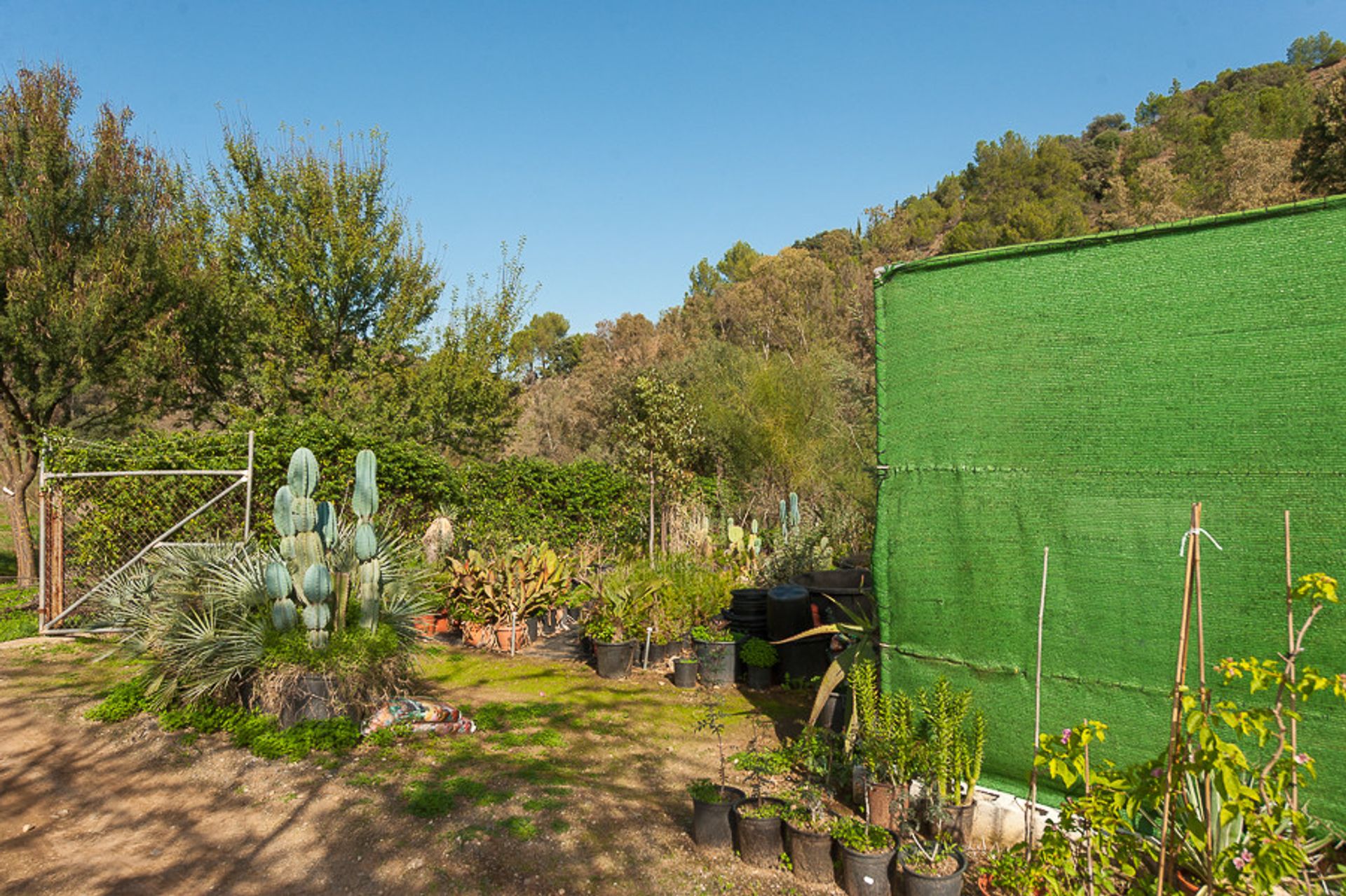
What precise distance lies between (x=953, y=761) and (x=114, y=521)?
339 inches

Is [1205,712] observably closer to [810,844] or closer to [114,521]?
[810,844]

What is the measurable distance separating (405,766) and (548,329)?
41.1 metres

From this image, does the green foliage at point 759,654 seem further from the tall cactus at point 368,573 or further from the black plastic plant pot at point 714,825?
the tall cactus at point 368,573

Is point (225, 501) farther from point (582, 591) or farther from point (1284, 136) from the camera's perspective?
point (1284, 136)

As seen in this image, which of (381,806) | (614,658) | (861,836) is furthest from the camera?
(614,658)

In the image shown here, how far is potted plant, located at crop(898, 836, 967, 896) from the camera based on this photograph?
9.69ft

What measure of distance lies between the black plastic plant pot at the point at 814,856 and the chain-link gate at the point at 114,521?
673 centimetres

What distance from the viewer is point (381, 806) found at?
4082 millimetres

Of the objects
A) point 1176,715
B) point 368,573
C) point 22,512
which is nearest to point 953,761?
point 1176,715

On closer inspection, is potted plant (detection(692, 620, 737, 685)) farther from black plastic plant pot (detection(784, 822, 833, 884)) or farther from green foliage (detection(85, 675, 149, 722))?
green foliage (detection(85, 675, 149, 722))

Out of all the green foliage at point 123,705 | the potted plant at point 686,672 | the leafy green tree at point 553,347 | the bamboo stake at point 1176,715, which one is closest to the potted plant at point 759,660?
the potted plant at point 686,672

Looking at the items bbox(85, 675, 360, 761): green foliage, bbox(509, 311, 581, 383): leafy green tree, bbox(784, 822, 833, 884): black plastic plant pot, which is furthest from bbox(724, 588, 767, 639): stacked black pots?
bbox(509, 311, 581, 383): leafy green tree

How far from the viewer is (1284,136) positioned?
1195 inches

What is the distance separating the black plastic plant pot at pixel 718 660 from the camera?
258 inches
